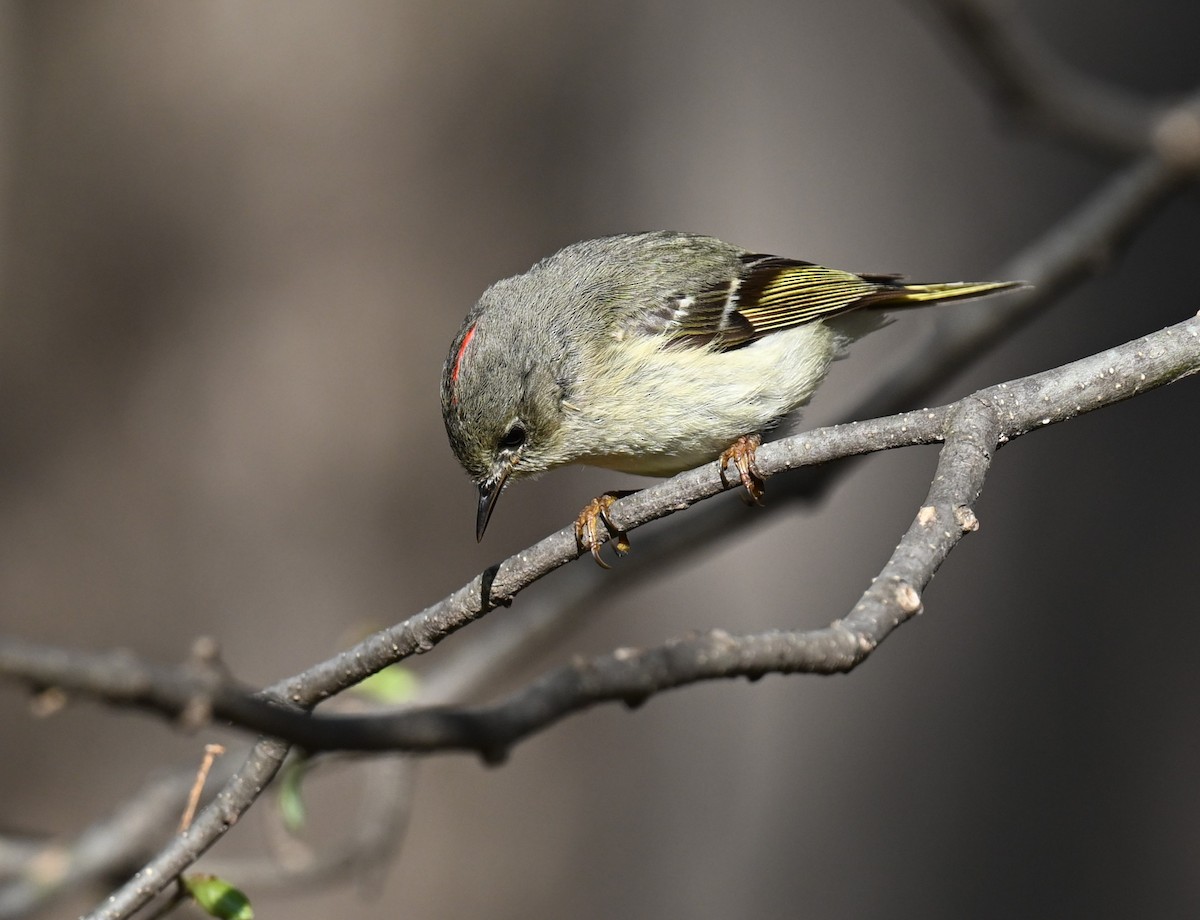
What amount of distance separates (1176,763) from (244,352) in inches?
133

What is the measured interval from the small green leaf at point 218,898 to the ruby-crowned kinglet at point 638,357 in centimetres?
109

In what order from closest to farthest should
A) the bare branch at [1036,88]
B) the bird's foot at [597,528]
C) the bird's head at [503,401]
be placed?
the bird's foot at [597,528] < the bird's head at [503,401] < the bare branch at [1036,88]

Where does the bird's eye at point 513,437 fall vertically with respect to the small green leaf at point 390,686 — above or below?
above

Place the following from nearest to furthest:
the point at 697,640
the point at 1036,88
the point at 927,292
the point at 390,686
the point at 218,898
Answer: the point at 697,640, the point at 218,898, the point at 390,686, the point at 927,292, the point at 1036,88

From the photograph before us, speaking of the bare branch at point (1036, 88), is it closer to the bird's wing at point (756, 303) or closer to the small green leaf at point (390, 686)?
the bird's wing at point (756, 303)

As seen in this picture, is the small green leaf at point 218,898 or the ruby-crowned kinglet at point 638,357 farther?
the ruby-crowned kinglet at point 638,357

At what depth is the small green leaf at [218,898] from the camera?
182 centimetres

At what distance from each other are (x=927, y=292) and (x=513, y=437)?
1218 mm

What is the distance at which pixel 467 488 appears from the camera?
13.8 ft

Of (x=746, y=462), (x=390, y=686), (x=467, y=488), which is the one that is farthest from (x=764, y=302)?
(x=390, y=686)

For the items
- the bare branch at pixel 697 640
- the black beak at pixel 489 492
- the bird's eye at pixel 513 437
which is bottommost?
the bare branch at pixel 697 640

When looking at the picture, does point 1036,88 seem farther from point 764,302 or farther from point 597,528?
point 597,528

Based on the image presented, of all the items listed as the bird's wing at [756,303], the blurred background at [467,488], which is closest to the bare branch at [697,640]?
the bird's wing at [756,303]

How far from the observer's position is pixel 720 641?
1463 mm
